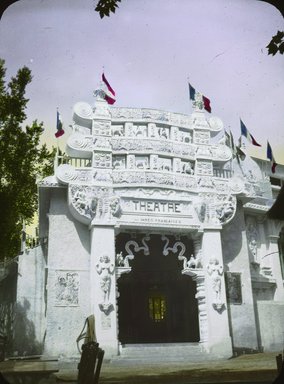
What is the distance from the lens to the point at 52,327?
13227mm

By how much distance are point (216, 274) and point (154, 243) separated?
124 inches

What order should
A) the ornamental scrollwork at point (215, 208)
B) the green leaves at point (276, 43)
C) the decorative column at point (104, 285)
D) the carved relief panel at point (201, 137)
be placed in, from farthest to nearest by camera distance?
the carved relief panel at point (201, 137) → the ornamental scrollwork at point (215, 208) → the decorative column at point (104, 285) → the green leaves at point (276, 43)

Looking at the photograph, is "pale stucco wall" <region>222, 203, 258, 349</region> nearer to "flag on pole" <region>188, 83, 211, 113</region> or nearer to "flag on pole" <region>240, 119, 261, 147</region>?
"flag on pole" <region>240, 119, 261, 147</region>

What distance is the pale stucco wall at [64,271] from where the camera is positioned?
1321 centimetres

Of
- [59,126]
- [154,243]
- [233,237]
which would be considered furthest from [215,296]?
[59,126]

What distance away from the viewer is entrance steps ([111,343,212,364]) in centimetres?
1265

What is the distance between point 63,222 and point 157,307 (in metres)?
5.20

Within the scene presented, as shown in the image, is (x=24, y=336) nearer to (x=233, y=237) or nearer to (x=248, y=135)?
(x=233, y=237)

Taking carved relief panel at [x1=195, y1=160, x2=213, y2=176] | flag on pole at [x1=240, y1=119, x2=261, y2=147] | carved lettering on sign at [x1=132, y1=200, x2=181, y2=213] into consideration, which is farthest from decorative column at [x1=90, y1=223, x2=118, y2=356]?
flag on pole at [x1=240, y1=119, x2=261, y2=147]

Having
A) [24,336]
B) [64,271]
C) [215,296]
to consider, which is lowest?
[24,336]

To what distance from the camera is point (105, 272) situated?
1355 centimetres

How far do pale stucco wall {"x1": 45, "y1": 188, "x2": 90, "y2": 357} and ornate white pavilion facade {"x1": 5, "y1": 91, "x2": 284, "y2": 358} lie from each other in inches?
1.2

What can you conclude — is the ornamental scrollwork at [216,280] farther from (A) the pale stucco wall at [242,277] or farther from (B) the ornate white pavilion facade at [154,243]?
(A) the pale stucco wall at [242,277]

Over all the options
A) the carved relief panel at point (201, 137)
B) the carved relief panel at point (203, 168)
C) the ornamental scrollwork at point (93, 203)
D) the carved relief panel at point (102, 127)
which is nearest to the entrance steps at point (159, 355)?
the ornamental scrollwork at point (93, 203)
